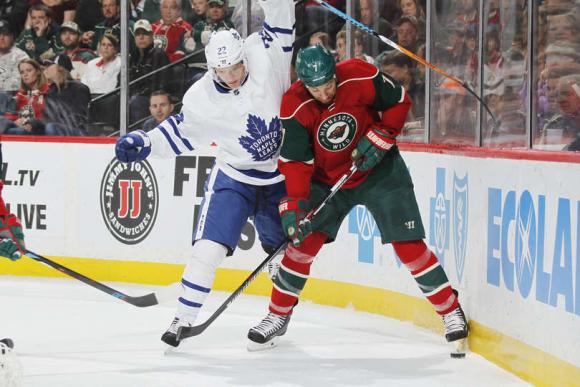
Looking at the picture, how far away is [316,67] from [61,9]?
3.94 m

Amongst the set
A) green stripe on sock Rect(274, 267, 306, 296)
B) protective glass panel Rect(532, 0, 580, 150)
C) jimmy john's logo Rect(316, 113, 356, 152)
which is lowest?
green stripe on sock Rect(274, 267, 306, 296)

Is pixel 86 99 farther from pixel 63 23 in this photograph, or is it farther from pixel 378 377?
pixel 378 377

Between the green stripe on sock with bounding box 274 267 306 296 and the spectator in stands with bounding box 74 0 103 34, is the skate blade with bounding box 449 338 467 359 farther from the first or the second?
the spectator in stands with bounding box 74 0 103 34

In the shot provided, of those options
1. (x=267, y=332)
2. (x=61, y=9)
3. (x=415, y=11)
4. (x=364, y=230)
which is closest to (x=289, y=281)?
(x=267, y=332)

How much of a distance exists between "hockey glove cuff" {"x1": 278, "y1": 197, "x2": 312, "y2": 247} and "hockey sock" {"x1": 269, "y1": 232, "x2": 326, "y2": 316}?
0.15 m

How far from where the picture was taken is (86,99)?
717cm

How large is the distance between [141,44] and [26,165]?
41.0 inches

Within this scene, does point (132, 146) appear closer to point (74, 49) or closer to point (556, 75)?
point (556, 75)

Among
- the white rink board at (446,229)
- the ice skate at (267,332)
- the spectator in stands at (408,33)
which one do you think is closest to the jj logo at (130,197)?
the white rink board at (446,229)

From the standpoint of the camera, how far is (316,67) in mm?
3961

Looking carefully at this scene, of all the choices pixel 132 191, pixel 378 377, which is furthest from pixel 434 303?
pixel 132 191

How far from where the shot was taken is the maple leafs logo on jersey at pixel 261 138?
433cm

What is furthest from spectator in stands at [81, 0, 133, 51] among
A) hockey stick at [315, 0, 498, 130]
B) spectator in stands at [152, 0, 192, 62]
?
hockey stick at [315, 0, 498, 130]

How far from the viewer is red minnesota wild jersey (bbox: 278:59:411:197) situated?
4.13 meters
